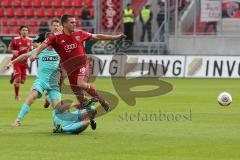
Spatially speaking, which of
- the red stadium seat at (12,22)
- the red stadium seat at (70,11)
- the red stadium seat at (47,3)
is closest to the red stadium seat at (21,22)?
the red stadium seat at (12,22)

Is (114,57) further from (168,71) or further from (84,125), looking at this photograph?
(84,125)

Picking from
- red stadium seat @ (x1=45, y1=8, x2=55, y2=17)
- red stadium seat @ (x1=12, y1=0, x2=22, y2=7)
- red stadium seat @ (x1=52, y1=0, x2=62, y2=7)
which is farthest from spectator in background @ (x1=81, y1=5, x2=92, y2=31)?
red stadium seat @ (x1=12, y1=0, x2=22, y2=7)

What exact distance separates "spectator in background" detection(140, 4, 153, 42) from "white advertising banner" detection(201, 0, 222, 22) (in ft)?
8.95

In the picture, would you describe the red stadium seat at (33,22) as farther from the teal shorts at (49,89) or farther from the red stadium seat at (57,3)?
the teal shorts at (49,89)

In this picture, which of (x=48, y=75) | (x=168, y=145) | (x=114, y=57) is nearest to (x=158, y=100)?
(x=48, y=75)

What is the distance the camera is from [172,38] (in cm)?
3906

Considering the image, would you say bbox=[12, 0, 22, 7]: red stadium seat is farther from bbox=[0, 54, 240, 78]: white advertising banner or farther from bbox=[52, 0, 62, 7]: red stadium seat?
bbox=[0, 54, 240, 78]: white advertising banner

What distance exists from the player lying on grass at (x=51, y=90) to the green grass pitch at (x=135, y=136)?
0.93 ft

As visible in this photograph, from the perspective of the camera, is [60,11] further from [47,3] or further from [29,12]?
[29,12]

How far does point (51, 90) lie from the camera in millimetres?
15609

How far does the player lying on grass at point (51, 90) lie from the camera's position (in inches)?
575

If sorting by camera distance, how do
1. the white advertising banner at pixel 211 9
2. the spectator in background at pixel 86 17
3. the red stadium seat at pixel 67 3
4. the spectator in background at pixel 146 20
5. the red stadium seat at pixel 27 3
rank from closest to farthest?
the white advertising banner at pixel 211 9 → the spectator in background at pixel 146 20 → the spectator in background at pixel 86 17 → the red stadium seat at pixel 67 3 → the red stadium seat at pixel 27 3

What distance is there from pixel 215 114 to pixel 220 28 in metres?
20.6
